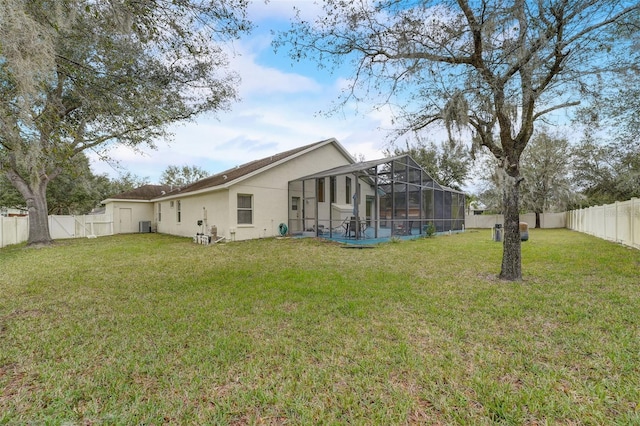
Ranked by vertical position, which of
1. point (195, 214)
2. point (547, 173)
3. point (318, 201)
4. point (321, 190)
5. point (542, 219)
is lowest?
point (542, 219)

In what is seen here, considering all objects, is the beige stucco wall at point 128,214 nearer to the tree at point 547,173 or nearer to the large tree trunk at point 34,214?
the large tree trunk at point 34,214

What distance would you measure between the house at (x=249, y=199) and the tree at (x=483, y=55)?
7922 mm

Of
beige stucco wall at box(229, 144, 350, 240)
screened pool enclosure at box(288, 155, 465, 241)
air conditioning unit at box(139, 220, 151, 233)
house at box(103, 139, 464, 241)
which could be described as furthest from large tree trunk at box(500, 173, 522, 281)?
air conditioning unit at box(139, 220, 151, 233)

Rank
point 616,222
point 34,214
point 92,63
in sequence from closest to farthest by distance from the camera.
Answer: point 92,63 → point 616,222 → point 34,214

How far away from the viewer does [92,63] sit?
3.81 metres

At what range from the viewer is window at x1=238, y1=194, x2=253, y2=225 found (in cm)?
1280

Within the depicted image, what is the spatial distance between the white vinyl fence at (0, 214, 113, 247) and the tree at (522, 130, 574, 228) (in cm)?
2858

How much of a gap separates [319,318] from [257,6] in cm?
450

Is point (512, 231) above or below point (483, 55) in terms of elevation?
below

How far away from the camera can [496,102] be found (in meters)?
5.30

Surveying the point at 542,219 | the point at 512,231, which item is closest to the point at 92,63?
the point at 512,231

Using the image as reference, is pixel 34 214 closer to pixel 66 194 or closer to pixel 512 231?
pixel 66 194

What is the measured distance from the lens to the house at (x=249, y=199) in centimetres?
1261

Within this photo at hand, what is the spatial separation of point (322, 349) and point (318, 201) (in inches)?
446
